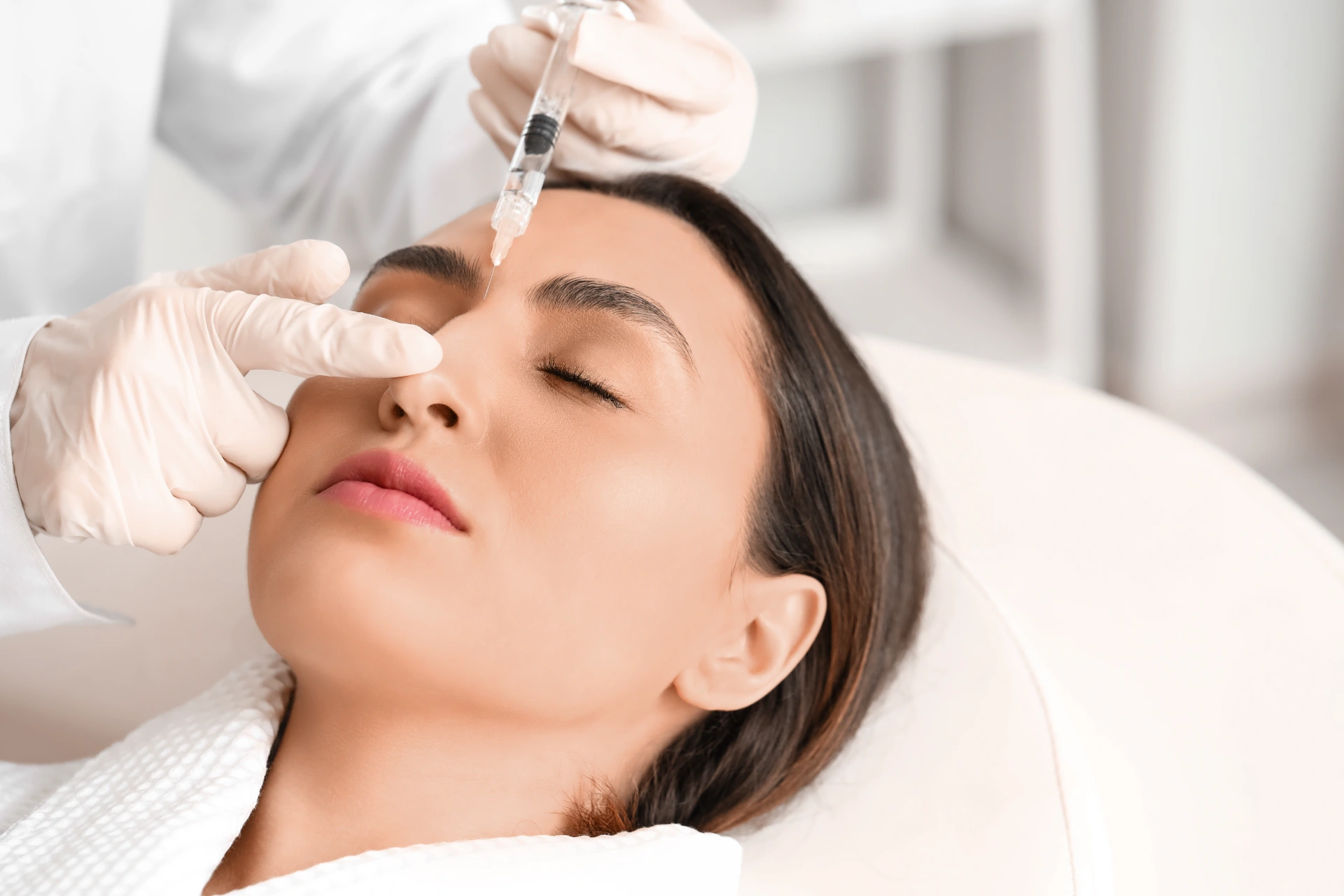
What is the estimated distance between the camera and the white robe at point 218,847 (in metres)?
0.87

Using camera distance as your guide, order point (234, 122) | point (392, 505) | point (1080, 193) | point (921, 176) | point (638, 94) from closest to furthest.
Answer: point (392, 505) < point (638, 94) < point (234, 122) < point (1080, 193) < point (921, 176)

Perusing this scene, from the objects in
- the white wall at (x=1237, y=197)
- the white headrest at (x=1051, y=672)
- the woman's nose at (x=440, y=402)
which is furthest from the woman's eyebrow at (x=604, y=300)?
the white wall at (x=1237, y=197)

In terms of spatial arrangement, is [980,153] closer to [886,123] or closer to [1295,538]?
[886,123]

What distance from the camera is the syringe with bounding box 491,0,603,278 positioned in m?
1.00

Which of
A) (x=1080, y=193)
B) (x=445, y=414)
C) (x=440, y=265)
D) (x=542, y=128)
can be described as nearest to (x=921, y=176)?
(x=1080, y=193)

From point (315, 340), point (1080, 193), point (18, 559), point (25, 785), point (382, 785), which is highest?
point (1080, 193)

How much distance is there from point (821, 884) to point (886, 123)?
2327mm

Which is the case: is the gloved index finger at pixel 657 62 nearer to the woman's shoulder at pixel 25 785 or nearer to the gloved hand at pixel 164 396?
the gloved hand at pixel 164 396

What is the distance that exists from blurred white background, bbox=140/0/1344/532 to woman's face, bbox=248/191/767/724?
1331mm

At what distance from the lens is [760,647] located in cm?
110

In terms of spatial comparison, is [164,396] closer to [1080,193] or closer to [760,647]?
[760,647]

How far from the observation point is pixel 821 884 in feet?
3.42

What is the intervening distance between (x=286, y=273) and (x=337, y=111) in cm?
66

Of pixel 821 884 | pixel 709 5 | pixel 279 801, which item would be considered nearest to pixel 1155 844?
pixel 821 884
